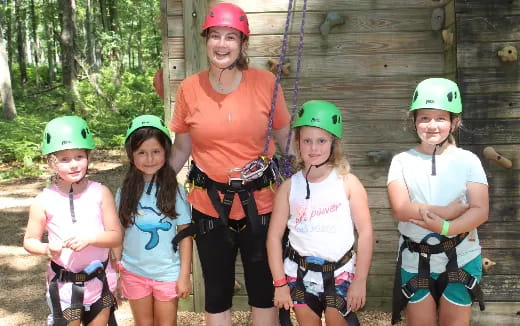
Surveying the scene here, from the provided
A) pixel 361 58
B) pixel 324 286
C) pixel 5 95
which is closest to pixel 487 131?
pixel 361 58

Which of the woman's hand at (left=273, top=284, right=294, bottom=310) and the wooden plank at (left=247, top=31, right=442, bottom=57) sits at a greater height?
the wooden plank at (left=247, top=31, right=442, bottom=57)

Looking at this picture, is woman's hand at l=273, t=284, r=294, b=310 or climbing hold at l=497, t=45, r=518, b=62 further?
climbing hold at l=497, t=45, r=518, b=62

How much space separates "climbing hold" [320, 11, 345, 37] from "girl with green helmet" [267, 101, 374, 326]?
175 centimetres

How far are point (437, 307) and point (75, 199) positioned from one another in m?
2.20

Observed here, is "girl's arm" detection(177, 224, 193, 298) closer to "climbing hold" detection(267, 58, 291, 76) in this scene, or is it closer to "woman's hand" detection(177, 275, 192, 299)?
"woman's hand" detection(177, 275, 192, 299)

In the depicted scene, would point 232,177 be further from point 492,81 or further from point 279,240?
point 492,81

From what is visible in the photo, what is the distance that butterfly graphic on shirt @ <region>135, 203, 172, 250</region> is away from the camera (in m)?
3.23

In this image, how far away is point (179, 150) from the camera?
351 cm

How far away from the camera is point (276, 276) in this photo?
3.01m

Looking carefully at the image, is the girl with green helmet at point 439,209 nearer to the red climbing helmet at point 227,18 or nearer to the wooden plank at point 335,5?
the red climbing helmet at point 227,18

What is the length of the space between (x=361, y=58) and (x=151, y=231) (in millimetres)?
2442

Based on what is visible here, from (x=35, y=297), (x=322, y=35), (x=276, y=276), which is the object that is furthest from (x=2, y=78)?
(x=276, y=276)

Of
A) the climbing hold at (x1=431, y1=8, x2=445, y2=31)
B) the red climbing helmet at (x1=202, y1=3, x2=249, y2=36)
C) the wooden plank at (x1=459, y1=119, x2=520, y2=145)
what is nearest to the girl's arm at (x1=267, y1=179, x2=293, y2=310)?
the red climbing helmet at (x1=202, y1=3, x2=249, y2=36)

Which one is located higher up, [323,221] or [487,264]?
[323,221]
